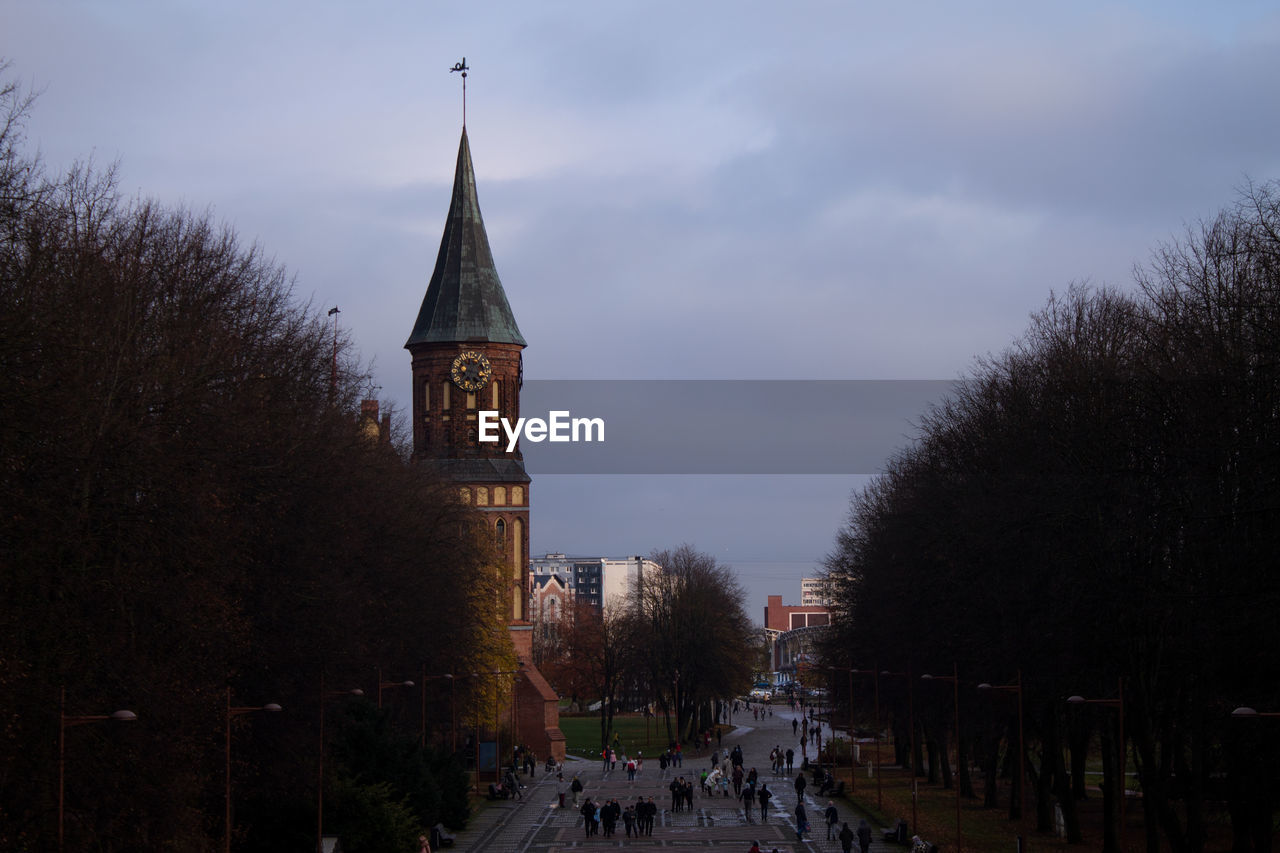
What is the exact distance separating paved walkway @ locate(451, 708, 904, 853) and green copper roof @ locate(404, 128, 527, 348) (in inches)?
1312

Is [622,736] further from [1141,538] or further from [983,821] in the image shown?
[1141,538]

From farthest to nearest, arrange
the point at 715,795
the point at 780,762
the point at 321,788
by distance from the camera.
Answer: the point at 780,762
the point at 715,795
the point at 321,788

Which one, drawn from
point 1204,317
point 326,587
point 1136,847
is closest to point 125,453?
point 326,587

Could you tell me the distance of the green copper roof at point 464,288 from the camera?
4213 inches

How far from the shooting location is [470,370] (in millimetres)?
106312

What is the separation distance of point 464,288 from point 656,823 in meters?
57.2

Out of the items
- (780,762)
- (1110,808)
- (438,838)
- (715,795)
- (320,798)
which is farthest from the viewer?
(780,762)

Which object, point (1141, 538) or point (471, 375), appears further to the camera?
point (471, 375)

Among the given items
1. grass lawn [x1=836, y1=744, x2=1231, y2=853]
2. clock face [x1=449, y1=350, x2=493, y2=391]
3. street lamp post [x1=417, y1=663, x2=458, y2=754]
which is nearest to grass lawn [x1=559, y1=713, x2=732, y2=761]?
clock face [x1=449, y1=350, x2=493, y2=391]

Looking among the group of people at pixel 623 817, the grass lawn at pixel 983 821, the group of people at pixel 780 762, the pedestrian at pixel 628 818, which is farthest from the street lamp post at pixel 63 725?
the group of people at pixel 780 762

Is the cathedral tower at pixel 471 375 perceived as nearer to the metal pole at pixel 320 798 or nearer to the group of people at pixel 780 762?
the group of people at pixel 780 762

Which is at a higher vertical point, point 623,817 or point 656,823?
point 623,817

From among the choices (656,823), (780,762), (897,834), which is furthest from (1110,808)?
(780,762)

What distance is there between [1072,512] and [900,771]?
45.5 meters
